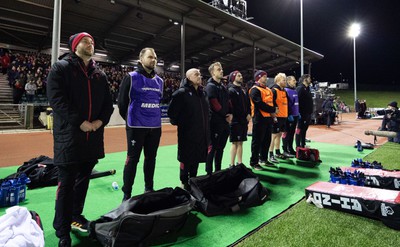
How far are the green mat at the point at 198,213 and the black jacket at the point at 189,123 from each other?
86cm

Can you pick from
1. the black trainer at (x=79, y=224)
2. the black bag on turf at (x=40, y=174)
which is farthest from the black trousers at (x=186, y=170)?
the black bag on turf at (x=40, y=174)

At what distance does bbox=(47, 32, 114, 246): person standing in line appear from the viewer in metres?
2.31

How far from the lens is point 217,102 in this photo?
4.26m

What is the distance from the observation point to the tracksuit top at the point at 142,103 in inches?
126

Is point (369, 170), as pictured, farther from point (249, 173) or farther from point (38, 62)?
point (38, 62)

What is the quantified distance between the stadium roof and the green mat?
11.6 m

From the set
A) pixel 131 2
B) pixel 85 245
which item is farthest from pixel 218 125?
pixel 131 2

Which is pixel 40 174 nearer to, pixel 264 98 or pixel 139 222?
pixel 139 222

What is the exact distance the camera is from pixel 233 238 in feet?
8.29

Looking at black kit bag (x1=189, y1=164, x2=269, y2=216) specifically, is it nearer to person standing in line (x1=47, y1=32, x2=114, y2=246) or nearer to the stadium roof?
person standing in line (x1=47, y1=32, x2=114, y2=246)

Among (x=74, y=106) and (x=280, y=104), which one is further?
(x=280, y=104)

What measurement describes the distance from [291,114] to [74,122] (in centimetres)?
547

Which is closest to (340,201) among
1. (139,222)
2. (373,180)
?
(373,180)

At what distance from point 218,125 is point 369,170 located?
2617mm
